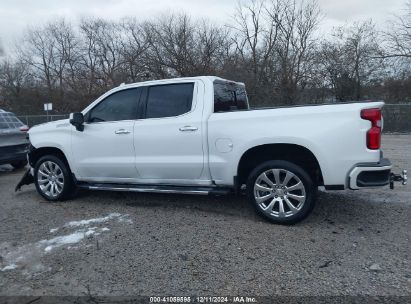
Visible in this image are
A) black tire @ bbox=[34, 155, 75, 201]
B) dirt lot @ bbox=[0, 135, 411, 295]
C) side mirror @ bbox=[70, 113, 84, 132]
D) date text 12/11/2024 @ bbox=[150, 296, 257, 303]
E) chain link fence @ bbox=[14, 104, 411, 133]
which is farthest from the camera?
chain link fence @ bbox=[14, 104, 411, 133]

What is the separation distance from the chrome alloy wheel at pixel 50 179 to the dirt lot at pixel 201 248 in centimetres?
31

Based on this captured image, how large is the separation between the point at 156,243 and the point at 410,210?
12.0 feet

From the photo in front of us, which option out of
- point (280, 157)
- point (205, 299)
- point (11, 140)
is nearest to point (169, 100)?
point (280, 157)

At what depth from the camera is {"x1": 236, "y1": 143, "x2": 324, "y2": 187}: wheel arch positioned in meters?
4.73

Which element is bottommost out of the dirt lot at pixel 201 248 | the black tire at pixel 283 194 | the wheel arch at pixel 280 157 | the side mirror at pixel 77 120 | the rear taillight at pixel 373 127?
the dirt lot at pixel 201 248

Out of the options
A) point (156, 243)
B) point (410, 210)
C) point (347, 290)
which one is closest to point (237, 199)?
point (156, 243)

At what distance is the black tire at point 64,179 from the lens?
6023mm

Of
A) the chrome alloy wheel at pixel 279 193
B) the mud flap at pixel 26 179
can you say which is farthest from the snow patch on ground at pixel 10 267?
the mud flap at pixel 26 179

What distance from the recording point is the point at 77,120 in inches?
223

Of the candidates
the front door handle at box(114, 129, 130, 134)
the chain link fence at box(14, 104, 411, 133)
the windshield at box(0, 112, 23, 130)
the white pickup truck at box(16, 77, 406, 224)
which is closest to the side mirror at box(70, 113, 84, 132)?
the white pickup truck at box(16, 77, 406, 224)

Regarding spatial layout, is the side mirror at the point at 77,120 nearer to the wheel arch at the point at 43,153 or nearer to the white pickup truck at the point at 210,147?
the white pickup truck at the point at 210,147

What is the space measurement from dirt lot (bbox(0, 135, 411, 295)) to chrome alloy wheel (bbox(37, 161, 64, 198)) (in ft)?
1.03

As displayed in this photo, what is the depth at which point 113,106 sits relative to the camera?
18.9 ft

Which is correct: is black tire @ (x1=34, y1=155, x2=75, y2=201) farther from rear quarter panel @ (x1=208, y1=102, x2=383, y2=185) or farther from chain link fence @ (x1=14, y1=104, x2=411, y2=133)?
chain link fence @ (x1=14, y1=104, x2=411, y2=133)
